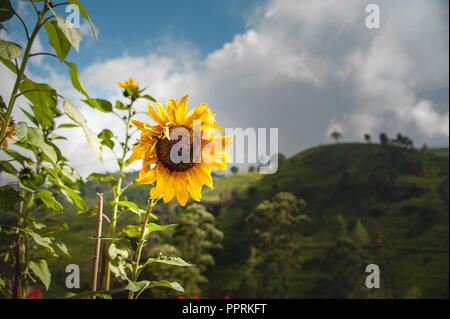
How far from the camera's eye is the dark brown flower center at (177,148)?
3.33ft

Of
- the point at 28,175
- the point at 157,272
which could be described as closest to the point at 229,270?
the point at 157,272

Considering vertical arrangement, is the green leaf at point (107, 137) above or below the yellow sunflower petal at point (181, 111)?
above

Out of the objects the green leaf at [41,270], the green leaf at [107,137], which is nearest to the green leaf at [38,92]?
the green leaf at [107,137]

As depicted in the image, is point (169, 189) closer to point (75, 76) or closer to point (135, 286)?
point (135, 286)

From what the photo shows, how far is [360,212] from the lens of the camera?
166 feet

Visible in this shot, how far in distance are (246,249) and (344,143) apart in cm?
5250

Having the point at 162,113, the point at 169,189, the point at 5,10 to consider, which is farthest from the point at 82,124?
the point at 5,10

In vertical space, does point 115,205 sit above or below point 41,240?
above

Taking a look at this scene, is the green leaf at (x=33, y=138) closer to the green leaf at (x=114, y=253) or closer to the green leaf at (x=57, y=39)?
the green leaf at (x=57, y=39)

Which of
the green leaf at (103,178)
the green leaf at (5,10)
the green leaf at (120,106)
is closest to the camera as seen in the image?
the green leaf at (5,10)

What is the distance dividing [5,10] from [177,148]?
801 mm

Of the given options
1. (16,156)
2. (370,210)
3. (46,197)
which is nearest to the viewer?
(46,197)

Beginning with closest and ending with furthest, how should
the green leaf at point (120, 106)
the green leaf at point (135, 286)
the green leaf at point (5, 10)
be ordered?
the green leaf at point (135, 286)
the green leaf at point (5, 10)
the green leaf at point (120, 106)

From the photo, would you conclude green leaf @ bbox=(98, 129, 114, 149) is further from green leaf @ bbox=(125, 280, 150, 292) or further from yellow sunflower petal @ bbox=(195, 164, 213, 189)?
green leaf @ bbox=(125, 280, 150, 292)
